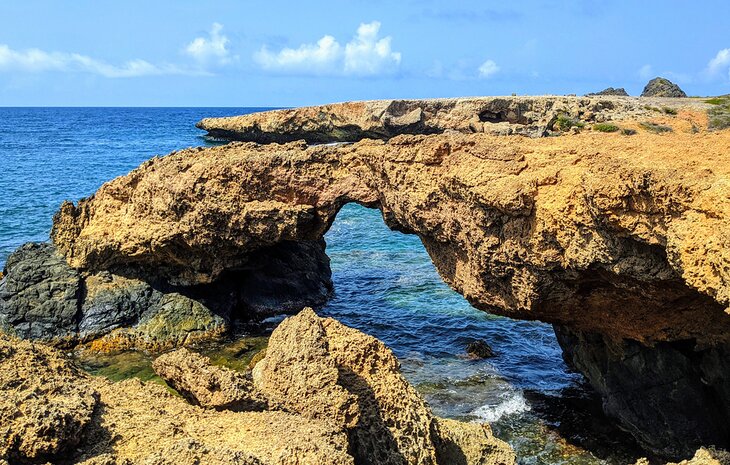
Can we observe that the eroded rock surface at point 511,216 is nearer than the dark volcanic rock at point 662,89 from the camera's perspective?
Yes

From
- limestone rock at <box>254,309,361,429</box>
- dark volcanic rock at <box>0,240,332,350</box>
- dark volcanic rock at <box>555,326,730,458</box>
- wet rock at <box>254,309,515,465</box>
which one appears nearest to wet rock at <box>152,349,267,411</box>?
limestone rock at <box>254,309,361,429</box>

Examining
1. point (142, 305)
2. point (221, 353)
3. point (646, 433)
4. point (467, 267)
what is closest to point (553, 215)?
point (467, 267)

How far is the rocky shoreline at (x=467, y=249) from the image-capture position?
9734 millimetres

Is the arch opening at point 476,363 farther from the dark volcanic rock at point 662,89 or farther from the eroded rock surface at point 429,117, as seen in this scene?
the dark volcanic rock at point 662,89

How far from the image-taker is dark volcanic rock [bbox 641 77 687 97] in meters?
59.9

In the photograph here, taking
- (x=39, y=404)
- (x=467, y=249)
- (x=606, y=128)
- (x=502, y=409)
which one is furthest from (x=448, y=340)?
(x=39, y=404)

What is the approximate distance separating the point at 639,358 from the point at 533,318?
220 centimetres

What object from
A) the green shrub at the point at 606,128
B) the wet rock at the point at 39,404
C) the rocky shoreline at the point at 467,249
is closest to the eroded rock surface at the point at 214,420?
the wet rock at the point at 39,404

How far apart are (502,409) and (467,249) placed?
15.1ft

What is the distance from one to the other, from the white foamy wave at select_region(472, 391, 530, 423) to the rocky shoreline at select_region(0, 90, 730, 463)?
1.69m

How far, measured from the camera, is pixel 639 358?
13.2 m

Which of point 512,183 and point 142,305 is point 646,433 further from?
point 142,305

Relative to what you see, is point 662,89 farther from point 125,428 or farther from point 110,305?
point 125,428

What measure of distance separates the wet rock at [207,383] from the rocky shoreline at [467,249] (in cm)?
53
